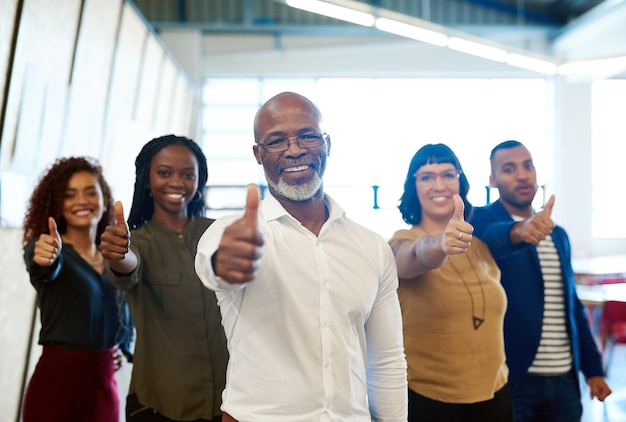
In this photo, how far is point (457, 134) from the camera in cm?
1007

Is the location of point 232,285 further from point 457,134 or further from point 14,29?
point 457,134

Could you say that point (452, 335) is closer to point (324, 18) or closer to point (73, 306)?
point (73, 306)

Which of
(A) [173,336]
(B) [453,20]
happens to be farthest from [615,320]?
(B) [453,20]

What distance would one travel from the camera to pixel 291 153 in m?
1.41

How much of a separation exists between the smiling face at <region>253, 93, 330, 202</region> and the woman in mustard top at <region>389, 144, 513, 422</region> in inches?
20.1

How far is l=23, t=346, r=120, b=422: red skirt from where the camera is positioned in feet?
6.58

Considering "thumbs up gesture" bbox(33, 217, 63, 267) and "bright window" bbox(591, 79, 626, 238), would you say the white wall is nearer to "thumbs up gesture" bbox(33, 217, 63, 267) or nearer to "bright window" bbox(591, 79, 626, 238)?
"bright window" bbox(591, 79, 626, 238)

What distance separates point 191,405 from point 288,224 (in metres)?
0.72

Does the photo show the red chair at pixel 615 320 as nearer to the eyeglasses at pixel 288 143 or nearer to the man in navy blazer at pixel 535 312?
the man in navy blazer at pixel 535 312

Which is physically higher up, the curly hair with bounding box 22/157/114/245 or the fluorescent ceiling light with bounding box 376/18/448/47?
the fluorescent ceiling light with bounding box 376/18/448/47

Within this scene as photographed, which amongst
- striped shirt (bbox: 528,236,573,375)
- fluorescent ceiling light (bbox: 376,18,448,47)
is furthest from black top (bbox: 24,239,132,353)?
fluorescent ceiling light (bbox: 376,18,448,47)

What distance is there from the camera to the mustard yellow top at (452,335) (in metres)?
1.88

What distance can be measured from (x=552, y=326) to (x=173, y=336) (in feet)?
4.54

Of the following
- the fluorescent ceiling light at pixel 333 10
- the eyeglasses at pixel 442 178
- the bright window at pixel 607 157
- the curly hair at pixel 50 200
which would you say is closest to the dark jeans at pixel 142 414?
the curly hair at pixel 50 200
